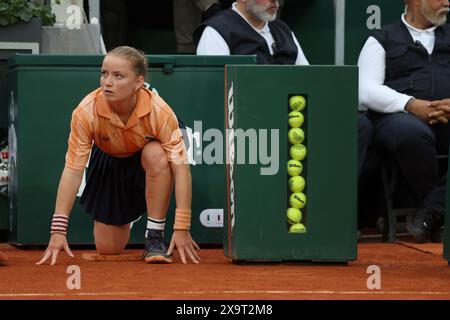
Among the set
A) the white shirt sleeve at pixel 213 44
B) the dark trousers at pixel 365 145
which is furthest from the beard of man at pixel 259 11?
the dark trousers at pixel 365 145

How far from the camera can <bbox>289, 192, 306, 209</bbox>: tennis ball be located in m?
5.64

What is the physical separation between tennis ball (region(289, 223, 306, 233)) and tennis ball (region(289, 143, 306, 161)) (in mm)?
314

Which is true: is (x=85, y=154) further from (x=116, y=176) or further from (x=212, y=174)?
(x=212, y=174)

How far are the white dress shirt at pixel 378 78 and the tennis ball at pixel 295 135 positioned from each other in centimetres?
178

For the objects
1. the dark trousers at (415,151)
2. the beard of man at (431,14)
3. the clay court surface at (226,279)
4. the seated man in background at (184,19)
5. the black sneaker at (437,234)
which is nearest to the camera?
the clay court surface at (226,279)

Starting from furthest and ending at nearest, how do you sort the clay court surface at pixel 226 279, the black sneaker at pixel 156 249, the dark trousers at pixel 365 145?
the dark trousers at pixel 365 145 < the black sneaker at pixel 156 249 < the clay court surface at pixel 226 279

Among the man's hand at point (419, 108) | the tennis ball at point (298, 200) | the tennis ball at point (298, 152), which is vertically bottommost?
the tennis ball at point (298, 200)

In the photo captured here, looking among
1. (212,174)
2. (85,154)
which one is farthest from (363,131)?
(85,154)

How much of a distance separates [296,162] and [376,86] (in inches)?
74.1

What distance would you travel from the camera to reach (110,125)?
5777 millimetres

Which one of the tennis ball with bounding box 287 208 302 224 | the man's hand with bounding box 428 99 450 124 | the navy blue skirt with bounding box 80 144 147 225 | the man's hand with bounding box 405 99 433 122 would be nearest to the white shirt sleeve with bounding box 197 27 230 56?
the man's hand with bounding box 405 99 433 122

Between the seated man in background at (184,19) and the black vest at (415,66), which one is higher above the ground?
the seated man in background at (184,19)

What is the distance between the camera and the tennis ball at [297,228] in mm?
5648

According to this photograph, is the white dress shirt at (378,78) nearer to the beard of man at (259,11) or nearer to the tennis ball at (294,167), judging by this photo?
the beard of man at (259,11)
